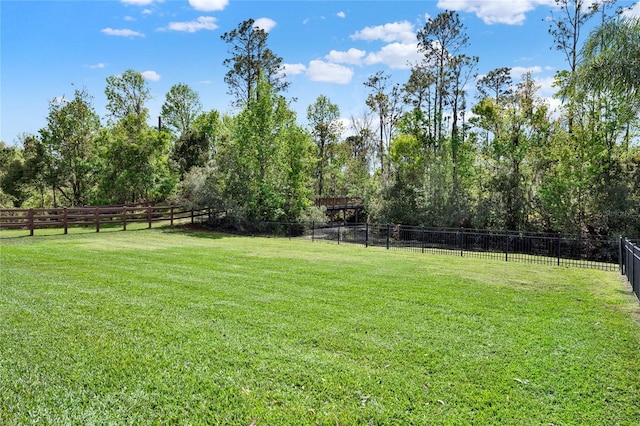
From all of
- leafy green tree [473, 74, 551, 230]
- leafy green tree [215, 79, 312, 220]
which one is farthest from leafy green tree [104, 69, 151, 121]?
leafy green tree [473, 74, 551, 230]

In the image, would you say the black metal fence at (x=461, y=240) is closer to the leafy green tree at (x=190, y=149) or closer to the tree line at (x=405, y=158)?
the tree line at (x=405, y=158)

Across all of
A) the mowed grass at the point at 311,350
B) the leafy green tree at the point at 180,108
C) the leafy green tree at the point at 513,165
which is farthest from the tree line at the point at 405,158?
the mowed grass at the point at 311,350

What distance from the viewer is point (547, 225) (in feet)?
68.0

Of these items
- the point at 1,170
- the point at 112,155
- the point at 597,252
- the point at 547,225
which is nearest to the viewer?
the point at 597,252

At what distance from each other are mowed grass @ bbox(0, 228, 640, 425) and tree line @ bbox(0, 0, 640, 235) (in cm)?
1356

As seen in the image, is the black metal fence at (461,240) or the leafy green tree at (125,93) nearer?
the black metal fence at (461,240)

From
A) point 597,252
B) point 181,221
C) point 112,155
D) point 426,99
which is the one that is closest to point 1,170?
point 112,155

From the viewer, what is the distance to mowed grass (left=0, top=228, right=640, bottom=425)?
10.7 ft

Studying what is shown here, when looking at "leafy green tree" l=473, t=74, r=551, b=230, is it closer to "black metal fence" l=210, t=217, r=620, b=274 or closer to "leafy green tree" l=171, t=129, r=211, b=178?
"black metal fence" l=210, t=217, r=620, b=274

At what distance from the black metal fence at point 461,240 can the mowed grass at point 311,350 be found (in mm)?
6732

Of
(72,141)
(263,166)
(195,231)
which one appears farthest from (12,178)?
(263,166)

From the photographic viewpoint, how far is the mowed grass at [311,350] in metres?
3.25

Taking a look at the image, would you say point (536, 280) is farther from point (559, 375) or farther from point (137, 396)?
point (137, 396)

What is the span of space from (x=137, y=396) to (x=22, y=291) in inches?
183
